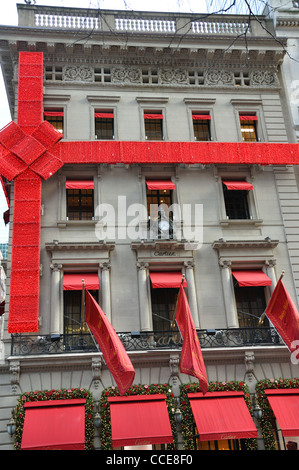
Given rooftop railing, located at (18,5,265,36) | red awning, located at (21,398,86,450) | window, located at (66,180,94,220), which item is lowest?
red awning, located at (21,398,86,450)

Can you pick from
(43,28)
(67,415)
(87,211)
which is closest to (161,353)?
(67,415)

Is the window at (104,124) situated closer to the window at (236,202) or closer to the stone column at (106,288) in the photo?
the window at (236,202)

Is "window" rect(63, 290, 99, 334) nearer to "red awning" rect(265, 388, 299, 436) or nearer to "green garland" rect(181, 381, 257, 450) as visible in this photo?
"green garland" rect(181, 381, 257, 450)

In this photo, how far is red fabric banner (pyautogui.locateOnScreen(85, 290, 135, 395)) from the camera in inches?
604

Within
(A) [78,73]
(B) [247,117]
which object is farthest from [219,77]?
(A) [78,73]

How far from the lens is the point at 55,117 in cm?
2409

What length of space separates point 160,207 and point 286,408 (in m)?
10.6

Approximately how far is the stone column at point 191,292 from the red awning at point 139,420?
375 cm

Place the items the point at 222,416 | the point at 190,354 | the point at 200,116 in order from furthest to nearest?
the point at 200,116, the point at 222,416, the point at 190,354

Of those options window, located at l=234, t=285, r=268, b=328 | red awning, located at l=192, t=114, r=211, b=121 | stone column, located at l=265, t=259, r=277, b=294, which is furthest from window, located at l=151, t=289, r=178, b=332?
red awning, located at l=192, t=114, r=211, b=121

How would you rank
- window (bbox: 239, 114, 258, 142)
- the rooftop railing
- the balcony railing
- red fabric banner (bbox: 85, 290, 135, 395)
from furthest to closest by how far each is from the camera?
window (bbox: 239, 114, 258, 142) → the rooftop railing → the balcony railing → red fabric banner (bbox: 85, 290, 135, 395)

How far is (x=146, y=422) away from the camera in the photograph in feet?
57.7

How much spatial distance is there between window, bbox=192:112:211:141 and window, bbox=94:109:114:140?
4.45 m

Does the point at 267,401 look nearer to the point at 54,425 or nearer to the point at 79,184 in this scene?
the point at 54,425
